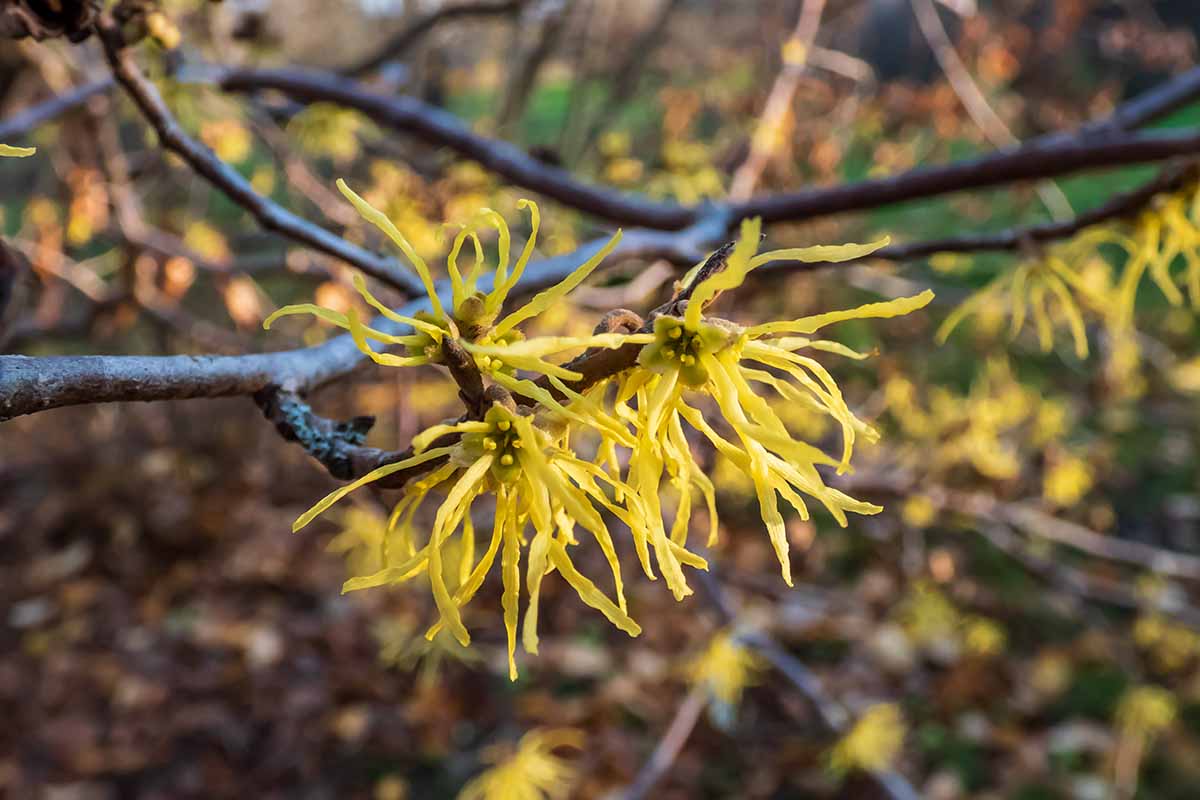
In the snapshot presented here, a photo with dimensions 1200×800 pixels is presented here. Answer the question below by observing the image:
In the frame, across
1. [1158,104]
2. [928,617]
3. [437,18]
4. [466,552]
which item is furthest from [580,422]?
[928,617]

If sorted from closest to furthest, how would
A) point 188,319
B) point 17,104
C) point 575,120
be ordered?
point 188,319 < point 17,104 < point 575,120

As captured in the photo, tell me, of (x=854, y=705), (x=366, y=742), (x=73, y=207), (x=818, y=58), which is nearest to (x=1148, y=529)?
(x=854, y=705)

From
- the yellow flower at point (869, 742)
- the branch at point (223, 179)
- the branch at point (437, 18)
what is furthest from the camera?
the yellow flower at point (869, 742)

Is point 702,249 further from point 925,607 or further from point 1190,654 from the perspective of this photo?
point 1190,654

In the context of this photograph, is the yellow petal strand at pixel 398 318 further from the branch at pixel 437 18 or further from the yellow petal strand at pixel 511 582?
the branch at pixel 437 18

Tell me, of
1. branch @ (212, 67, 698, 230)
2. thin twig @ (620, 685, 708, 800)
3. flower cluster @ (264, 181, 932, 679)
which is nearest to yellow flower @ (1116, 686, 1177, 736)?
thin twig @ (620, 685, 708, 800)

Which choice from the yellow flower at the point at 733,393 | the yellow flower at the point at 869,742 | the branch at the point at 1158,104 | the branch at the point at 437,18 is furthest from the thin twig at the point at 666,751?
the branch at the point at 437,18

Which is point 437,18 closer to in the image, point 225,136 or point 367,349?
point 225,136
